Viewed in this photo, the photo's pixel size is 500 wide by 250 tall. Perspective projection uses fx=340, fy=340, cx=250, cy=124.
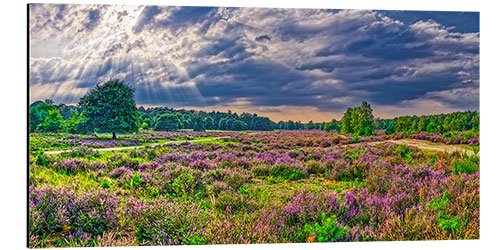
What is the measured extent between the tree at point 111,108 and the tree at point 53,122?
1.23 ft

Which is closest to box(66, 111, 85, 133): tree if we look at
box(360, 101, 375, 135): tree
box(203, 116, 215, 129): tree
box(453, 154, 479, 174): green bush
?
box(203, 116, 215, 129): tree

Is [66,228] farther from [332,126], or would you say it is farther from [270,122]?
[332,126]

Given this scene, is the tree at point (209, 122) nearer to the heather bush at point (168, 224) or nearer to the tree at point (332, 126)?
the heather bush at point (168, 224)

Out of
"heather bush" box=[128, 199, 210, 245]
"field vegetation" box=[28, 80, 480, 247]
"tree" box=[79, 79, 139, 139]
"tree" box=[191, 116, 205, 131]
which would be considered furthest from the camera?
"tree" box=[191, 116, 205, 131]

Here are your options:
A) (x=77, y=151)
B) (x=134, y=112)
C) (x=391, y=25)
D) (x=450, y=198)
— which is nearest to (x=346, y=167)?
(x=450, y=198)

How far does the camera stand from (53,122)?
201 inches

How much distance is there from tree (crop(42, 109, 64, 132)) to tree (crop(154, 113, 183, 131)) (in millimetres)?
1429

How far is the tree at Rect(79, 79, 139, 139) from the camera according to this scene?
546 cm

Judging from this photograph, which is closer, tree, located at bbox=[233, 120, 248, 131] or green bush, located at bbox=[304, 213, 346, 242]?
green bush, located at bbox=[304, 213, 346, 242]

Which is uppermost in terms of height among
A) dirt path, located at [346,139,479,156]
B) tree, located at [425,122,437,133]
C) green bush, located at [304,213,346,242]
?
tree, located at [425,122,437,133]

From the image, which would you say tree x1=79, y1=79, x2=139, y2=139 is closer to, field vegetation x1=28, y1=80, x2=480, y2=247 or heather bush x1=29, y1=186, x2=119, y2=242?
field vegetation x1=28, y1=80, x2=480, y2=247

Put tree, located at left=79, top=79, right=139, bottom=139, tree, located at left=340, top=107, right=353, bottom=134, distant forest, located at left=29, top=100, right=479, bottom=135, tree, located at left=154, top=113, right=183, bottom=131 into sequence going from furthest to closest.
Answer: tree, located at left=340, top=107, right=353, bottom=134 → tree, located at left=154, top=113, right=183, bottom=131 → distant forest, located at left=29, top=100, right=479, bottom=135 → tree, located at left=79, top=79, right=139, bottom=139

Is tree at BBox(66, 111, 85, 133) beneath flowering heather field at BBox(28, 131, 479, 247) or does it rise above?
above

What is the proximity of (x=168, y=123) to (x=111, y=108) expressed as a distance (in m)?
0.94
